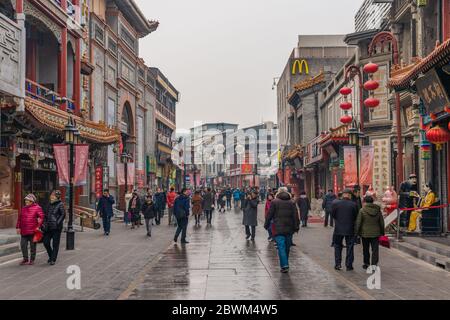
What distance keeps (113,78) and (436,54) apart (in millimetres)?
26262

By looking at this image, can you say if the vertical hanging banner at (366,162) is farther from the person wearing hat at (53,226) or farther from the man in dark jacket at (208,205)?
the person wearing hat at (53,226)

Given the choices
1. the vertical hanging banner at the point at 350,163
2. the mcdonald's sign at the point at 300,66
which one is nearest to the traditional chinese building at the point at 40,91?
the vertical hanging banner at the point at 350,163

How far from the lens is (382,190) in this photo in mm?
26781

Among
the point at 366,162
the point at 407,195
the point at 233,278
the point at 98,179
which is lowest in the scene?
the point at 233,278

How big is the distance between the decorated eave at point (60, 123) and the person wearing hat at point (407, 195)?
12.2 m

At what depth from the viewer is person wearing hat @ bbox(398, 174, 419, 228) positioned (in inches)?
737

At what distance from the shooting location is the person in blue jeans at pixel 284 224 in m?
11.8

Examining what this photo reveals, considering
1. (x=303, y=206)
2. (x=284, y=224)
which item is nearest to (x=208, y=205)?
(x=303, y=206)

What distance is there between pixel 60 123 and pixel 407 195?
42.5ft

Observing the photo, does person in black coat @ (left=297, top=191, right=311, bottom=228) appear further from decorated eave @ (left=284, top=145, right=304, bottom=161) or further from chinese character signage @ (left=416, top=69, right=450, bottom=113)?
decorated eave @ (left=284, top=145, right=304, bottom=161)

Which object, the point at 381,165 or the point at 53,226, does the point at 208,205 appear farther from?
the point at 53,226

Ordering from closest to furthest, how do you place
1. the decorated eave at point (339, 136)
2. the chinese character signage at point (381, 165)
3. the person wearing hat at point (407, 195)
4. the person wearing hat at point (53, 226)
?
the person wearing hat at point (53, 226)
the person wearing hat at point (407, 195)
the chinese character signage at point (381, 165)
the decorated eave at point (339, 136)

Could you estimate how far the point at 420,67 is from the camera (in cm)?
1595
